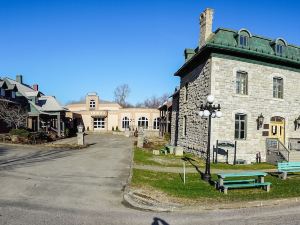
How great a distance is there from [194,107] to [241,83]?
4.07 m

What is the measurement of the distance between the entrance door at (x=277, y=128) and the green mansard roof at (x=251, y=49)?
13.6 feet

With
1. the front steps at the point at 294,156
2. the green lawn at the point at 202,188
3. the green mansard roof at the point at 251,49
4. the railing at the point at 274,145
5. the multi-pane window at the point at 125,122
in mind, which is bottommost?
the green lawn at the point at 202,188

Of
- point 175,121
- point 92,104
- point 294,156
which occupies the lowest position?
point 294,156

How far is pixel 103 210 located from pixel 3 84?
29.4 m

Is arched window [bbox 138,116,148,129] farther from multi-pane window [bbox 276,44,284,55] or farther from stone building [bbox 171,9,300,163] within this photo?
multi-pane window [bbox 276,44,284,55]

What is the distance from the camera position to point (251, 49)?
804 inches

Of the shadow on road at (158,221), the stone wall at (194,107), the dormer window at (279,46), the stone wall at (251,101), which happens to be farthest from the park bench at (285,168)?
the dormer window at (279,46)

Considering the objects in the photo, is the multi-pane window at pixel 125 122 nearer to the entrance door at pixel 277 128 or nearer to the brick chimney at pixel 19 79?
the brick chimney at pixel 19 79

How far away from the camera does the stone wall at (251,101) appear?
1938cm

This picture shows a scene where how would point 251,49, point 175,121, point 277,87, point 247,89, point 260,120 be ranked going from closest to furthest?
1. point 260,120
2. point 247,89
3. point 251,49
4. point 277,87
5. point 175,121

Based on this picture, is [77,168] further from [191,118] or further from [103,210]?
[191,118]

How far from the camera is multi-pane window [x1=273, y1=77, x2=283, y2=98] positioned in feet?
70.5

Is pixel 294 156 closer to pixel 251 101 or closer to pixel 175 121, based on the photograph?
pixel 251 101

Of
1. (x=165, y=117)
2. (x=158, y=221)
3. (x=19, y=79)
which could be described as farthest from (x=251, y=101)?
(x=19, y=79)
